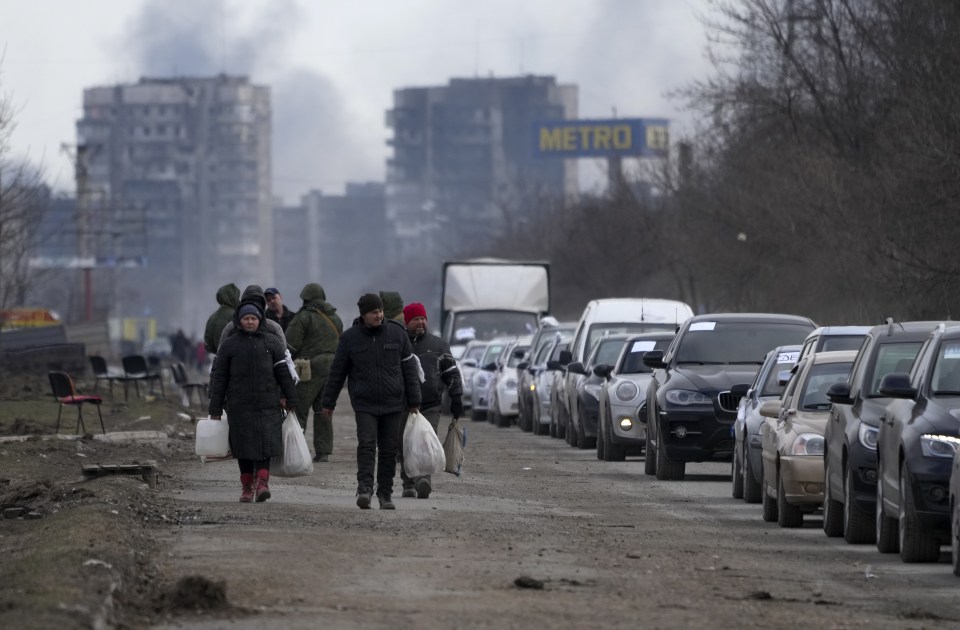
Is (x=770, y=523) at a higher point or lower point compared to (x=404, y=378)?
lower

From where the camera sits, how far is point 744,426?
61.5 ft

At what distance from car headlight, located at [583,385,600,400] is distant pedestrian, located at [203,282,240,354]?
274 inches

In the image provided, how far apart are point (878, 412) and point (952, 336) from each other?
76cm

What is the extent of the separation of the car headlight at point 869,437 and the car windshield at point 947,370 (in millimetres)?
679

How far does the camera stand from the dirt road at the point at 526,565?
33.1 ft

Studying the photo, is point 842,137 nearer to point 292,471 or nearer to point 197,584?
point 292,471

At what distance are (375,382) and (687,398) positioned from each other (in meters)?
5.79

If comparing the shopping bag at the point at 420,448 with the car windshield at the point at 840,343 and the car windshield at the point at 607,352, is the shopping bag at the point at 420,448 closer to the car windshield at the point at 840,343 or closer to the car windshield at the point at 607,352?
the car windshield at the point at 840,343

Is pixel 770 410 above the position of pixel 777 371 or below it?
below

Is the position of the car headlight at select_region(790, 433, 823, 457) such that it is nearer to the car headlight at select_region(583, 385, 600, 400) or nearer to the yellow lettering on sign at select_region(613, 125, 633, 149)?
the car headlight at select_region(583, 385, 600, 400)

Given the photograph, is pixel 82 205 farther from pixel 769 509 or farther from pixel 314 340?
pixel 769 509

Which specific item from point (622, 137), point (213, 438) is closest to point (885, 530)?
point (213, 438)

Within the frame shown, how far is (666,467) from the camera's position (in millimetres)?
21891

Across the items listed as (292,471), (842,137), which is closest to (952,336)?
(292,471)
